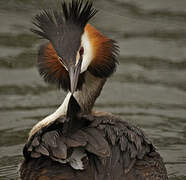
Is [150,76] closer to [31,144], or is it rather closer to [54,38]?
[54,38]

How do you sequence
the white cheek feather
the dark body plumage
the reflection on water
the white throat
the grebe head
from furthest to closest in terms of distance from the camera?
the reflection on water, the white throat, the white cheek feather, the grebe head, the dark body plumage

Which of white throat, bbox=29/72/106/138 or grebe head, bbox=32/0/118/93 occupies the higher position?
grebe head, bbox=32/0/118/93

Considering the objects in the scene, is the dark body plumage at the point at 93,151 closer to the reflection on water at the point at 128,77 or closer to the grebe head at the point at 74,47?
the grebe head at the point at 74,47

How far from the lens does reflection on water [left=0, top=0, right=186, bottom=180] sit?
29.1 feet

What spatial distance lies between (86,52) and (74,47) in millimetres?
252

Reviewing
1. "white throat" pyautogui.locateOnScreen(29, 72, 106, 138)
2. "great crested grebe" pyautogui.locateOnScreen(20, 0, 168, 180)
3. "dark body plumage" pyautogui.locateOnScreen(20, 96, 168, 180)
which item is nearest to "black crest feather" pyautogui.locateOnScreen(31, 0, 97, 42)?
"great crested grebe" pyautogui.locateOnScreen(20, 0, 168, 180)

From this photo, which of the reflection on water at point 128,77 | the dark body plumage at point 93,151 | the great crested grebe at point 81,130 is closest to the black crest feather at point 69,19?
the great crested grebe at point 81,130

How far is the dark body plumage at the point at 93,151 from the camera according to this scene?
6477 mm

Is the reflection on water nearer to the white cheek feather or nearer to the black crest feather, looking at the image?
the white cheek feather

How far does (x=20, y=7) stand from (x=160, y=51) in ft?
7.94

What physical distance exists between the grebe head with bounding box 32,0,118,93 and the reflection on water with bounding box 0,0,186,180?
1.14 metres

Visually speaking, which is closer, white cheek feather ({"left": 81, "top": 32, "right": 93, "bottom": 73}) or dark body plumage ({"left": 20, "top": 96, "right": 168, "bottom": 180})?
dark body plumage ({"left": 20, "top": 96, "right": 168, "bottom": 180})

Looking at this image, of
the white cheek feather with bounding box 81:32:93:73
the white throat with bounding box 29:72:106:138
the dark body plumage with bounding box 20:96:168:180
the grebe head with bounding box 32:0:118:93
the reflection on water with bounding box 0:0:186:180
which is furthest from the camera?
the reflection on water with bounding box 0:0:186:180

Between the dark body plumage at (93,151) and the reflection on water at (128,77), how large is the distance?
41.5 inches
